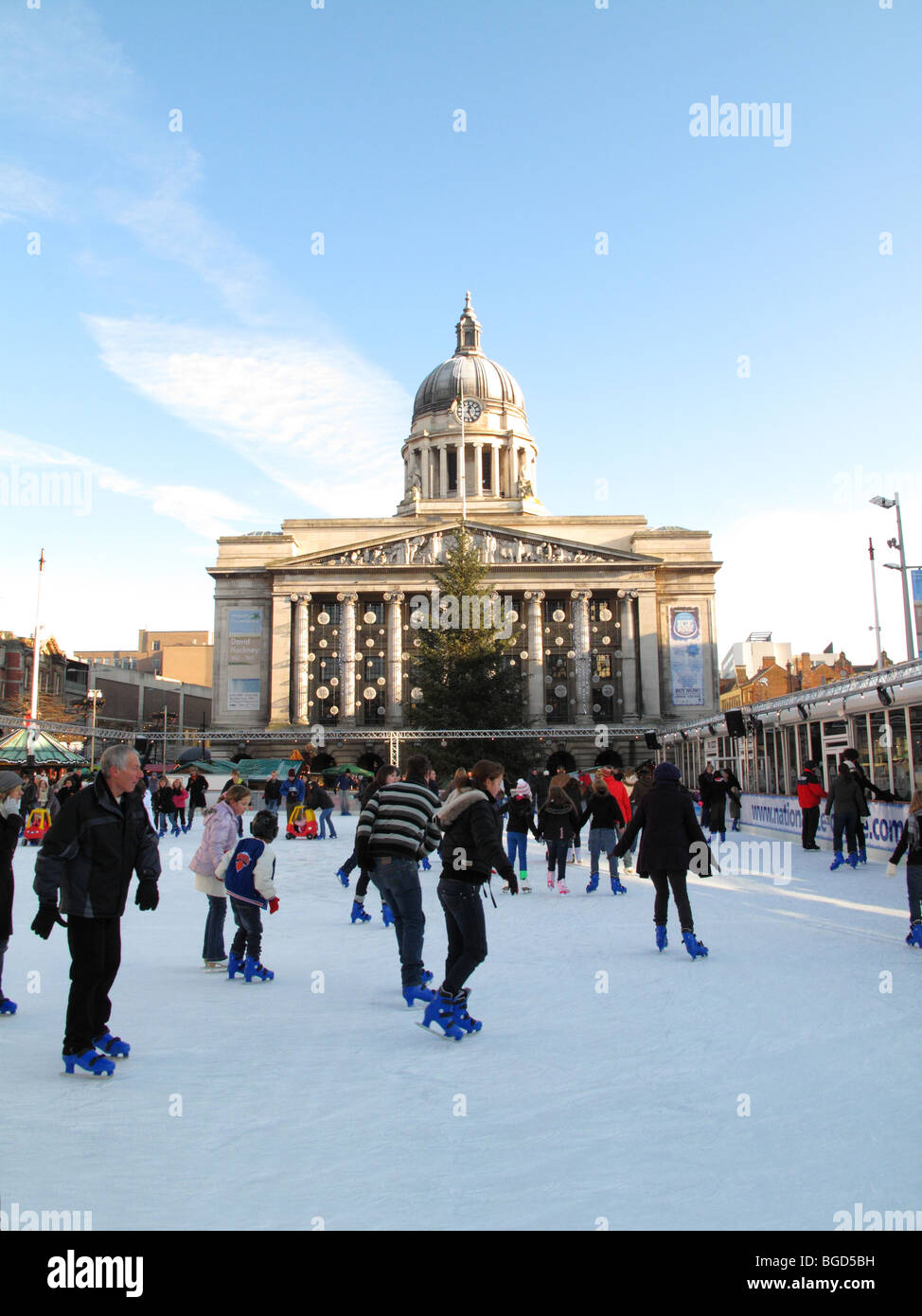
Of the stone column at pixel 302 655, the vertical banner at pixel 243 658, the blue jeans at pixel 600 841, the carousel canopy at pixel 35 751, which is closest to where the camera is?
the blue jeans at pixel 600 841

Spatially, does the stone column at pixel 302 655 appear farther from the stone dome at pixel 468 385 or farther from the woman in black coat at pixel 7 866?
the woman in black coat at pixel 7 866

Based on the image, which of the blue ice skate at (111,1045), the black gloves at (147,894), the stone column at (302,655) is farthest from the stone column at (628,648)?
the blue ice skate at (111,1045)

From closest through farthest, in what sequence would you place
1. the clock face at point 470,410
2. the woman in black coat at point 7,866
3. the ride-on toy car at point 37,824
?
the woman in black coat at point 7,866
the ride-on toy car at point 37,824
the clock face at point 470,410

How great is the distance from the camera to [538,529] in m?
65.9

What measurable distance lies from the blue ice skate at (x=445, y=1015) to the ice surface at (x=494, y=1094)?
0.11 m

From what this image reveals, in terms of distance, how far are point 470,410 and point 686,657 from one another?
94.1 feet

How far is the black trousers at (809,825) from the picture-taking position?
19047 millimetres

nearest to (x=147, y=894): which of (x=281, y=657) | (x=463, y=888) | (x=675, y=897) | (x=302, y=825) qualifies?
(x=463, y=888)

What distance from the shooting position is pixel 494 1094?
527 cm

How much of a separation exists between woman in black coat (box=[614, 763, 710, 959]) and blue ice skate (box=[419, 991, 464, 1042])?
3192 millimetres

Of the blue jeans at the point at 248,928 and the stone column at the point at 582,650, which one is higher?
the stone column at the point at 582,650

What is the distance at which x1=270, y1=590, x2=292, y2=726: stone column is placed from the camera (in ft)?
202

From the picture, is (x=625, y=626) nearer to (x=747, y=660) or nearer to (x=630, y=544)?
(x=630, y=544)

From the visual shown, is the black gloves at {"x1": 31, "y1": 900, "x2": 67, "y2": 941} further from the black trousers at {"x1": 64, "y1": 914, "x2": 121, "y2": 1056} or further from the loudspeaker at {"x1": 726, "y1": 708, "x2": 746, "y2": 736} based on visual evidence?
the loudspeaker at {"x1": 726, "y1": 708, "x2": 746, "y2": 736}
